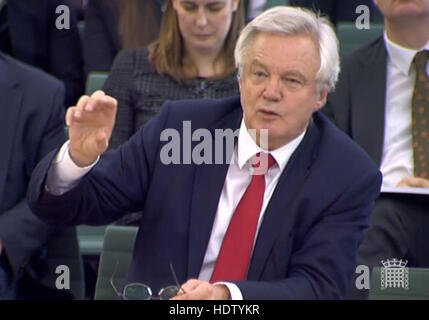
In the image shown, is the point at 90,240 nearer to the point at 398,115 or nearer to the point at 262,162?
the point at 398,115

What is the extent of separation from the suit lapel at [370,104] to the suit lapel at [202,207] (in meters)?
0.89

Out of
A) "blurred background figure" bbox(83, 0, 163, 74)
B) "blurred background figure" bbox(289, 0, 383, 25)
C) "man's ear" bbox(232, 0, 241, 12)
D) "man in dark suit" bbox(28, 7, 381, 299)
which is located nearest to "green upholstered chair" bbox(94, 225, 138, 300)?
"man in dark suit" bbox(28, 7, 381, 299)

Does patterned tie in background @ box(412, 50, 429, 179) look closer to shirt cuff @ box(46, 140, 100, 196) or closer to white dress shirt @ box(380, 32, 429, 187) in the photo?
white dress shirt @ box(380, 32, 429, 187)

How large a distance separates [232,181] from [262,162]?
0.28ft

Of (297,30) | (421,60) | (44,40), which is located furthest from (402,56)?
(44,40)

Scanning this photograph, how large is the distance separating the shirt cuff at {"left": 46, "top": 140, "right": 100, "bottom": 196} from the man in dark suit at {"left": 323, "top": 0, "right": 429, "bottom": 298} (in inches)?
41.7

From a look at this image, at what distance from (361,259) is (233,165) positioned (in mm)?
741

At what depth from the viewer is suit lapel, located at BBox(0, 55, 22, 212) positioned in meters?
2.99

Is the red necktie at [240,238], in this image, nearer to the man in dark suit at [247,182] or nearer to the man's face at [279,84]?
the man in dark suit at [247,182]

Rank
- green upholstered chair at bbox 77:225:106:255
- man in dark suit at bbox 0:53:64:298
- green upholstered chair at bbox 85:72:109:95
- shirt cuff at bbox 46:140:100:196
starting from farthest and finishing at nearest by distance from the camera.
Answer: green upholstered chair at bbox 85:72:109:95 → green upholstered chair at bbox 77:225:106:255 → man in dark suit at bbox 0:53:64:298 → shirt cuff at bbox 46:140:100:196

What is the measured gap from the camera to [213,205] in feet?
7.89

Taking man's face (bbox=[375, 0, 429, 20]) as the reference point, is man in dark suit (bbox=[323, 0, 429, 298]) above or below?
below

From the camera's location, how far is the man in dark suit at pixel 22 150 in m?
2.97
